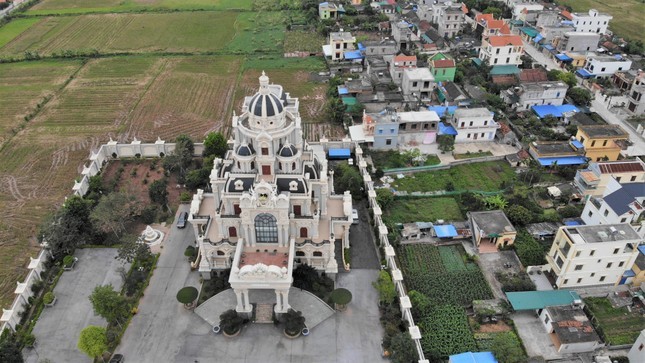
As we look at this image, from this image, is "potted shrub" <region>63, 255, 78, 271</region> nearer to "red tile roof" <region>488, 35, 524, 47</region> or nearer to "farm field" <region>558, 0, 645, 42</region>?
"red tile roof" <region>488, 35, 524, 47</region>

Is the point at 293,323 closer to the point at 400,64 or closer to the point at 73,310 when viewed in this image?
the point at 73,310

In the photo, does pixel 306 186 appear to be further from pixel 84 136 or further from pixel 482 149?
pixel 84 136

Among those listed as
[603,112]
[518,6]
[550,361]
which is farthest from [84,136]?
[518,6]

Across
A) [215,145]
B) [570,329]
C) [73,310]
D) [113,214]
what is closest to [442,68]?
[215,145]

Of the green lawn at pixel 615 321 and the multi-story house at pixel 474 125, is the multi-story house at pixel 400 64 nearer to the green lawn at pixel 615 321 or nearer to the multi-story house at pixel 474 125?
the multi-story house at pixel 474 125

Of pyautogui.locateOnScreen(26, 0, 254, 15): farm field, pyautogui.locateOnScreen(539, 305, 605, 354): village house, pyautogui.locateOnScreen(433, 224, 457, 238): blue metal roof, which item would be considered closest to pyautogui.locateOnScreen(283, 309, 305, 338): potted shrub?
pyautogui.locateOnScreen(433, 224, 457, 238): blue metal roof
